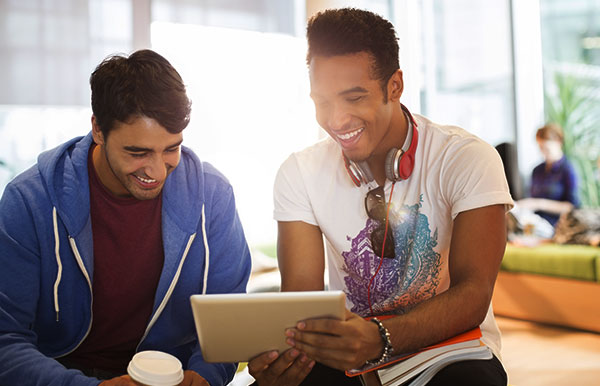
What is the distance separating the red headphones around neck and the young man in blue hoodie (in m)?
0.39

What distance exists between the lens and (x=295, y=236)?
169 cm

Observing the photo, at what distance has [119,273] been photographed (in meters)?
1.60

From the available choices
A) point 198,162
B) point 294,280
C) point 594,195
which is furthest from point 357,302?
point 594,195

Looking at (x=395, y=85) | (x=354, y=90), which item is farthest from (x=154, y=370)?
(x=395, y=85)

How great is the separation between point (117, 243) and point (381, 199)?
0.77m

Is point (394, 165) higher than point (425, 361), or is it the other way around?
point (394, 165)

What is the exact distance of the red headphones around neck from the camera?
1568 mm

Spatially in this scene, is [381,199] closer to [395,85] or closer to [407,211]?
[407,211]

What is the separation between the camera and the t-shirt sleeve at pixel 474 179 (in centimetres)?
143

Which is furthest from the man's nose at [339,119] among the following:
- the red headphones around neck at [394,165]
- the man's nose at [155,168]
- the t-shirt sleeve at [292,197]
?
the man's nose at [155,168]

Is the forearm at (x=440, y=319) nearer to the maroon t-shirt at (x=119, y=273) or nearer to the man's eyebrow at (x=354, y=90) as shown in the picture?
the man's eyebrow at (x=354, y=90)

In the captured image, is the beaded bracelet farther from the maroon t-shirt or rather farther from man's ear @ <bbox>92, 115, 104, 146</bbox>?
man's ear @ <bbox>92, 115, 104, 146</bbox>

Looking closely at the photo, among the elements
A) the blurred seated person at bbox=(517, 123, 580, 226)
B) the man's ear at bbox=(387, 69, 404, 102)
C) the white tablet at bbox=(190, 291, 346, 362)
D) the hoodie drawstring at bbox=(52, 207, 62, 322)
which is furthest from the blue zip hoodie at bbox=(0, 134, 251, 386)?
the blurred seated person at bbox=(517, 123, 580, 226)

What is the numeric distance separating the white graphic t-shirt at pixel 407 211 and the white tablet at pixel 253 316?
1.55ft
